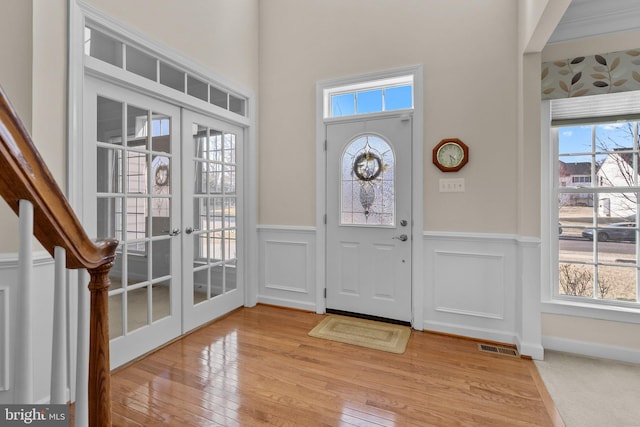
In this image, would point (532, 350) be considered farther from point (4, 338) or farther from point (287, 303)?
point (4, 338)

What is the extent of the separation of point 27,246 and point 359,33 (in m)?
3.27

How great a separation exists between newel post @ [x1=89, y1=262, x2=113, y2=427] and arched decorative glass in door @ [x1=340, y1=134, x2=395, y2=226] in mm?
A: 2523

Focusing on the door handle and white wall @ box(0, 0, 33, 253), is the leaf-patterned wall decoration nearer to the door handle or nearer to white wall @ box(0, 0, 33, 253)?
the door handle

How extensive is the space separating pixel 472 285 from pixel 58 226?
2884 mm

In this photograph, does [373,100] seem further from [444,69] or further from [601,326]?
[601,326]

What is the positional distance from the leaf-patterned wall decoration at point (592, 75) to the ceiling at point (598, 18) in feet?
0.60

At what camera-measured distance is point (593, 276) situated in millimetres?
2639

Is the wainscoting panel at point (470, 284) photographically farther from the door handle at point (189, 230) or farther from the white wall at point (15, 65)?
the white wall at point (15, 65)

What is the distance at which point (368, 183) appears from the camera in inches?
124

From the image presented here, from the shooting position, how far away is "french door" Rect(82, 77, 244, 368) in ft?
7.15

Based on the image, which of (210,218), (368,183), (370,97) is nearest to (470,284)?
(368,183)

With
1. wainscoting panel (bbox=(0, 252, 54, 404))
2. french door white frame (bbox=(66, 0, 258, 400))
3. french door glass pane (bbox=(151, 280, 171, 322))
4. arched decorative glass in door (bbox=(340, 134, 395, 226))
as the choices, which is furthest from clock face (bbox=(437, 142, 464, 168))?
wainscoting panel (bbox=(0, 252, 54, 404))

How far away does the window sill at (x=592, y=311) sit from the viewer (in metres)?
2.44

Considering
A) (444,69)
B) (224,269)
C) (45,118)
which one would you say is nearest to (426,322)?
(224,269)
